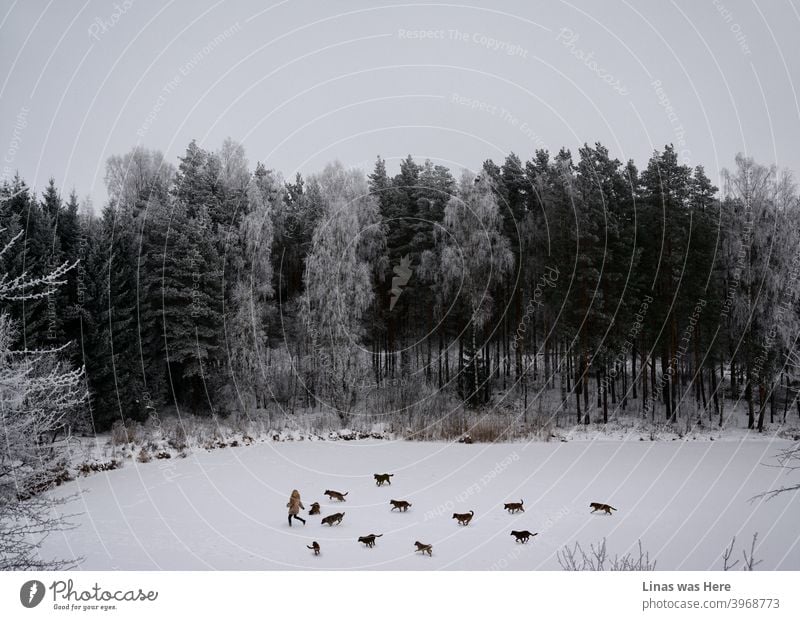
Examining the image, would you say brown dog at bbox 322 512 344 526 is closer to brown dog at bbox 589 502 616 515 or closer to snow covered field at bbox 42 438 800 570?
snow covered field at bbox 42 438 800 570

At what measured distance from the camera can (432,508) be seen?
11227 mm

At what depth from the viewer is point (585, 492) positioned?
12.2m

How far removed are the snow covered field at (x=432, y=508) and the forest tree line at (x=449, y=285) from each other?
6369 mm

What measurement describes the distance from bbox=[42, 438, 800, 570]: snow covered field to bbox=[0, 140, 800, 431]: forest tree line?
637 cm

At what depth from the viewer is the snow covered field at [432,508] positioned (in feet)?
27.5

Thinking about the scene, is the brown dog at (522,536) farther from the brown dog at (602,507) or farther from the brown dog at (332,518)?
the brown dog at (332,518)

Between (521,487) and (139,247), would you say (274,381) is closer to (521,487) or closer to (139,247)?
(139,247)

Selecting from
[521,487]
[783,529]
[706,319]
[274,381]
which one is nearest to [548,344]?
[706,319]

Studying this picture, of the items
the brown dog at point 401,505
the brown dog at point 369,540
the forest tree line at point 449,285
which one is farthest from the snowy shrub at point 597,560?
the forest tree line at point 449,285

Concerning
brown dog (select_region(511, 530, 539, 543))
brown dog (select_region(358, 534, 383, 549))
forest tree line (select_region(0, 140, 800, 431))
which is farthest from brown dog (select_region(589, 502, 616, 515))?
forest tree line (select_region(0, 140, 800, 431))

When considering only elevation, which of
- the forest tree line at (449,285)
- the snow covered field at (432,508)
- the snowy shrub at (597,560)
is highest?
the forest tree line at (449,285)

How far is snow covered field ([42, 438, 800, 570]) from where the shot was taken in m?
8.37

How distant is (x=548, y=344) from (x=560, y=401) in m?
3.89

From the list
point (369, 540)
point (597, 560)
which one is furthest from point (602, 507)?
point (369, 540)
